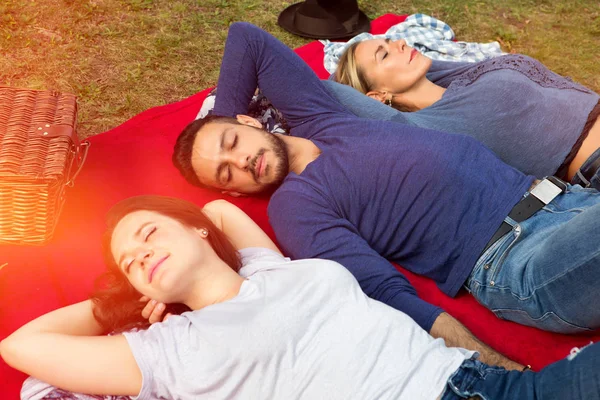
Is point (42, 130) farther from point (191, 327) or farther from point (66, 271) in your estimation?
point (191, 327)

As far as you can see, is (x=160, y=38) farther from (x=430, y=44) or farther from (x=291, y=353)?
Result: (x=291, y=353)

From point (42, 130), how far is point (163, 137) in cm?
91

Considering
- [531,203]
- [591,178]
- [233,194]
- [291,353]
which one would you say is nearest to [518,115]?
[591,178]

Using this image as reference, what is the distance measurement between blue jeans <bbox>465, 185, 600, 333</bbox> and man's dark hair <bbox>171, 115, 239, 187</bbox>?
1.67 meters

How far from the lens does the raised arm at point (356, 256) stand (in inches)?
98.7

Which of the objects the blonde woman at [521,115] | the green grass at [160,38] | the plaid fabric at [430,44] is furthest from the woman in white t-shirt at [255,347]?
the plaid fabric at [430,44]

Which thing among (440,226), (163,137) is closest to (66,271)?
(163,137)

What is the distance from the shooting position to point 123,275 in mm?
2482

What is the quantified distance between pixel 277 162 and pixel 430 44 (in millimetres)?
2216

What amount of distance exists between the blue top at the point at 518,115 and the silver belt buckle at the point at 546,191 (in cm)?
50

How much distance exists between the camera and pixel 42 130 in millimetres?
3129

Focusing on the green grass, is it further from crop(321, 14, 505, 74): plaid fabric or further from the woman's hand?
the woman's hand

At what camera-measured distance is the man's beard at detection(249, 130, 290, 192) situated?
3174 millimetres

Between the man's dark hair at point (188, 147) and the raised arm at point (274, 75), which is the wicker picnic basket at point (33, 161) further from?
the raised arm at point (274, 75)
